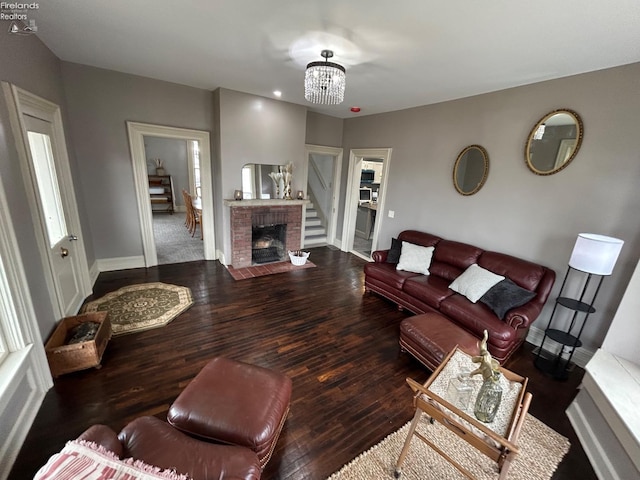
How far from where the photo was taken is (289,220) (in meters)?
4.83

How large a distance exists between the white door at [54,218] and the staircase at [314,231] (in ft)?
12.6

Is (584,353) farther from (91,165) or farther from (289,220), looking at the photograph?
(91,165)

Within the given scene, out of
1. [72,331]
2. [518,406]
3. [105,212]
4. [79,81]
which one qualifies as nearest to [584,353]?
[518,406]

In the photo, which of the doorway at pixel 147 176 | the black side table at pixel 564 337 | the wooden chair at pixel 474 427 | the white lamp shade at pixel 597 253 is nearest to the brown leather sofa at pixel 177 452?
the wooden chair at pixel 474 427

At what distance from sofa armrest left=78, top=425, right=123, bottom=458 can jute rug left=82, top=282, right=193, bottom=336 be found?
184cm

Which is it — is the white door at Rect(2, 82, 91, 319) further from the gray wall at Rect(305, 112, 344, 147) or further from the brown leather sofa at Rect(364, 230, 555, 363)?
the gray wall at Rect(305, 112, 344, 147)

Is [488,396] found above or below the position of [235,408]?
above

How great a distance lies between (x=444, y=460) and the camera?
1.69 metres

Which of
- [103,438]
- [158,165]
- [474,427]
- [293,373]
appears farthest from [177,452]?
[158,165]

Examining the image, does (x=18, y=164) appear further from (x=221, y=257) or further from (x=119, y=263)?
(x=221, y=257)

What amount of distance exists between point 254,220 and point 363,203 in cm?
332

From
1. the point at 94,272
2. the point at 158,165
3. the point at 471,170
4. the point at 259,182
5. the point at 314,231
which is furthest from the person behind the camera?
the point at 158,165

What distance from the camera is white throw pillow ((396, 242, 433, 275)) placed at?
139 inches

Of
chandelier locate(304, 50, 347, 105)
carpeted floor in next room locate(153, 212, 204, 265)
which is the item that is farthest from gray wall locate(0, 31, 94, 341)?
carpeted floor in next room locate(153, 212, 204, 265)
